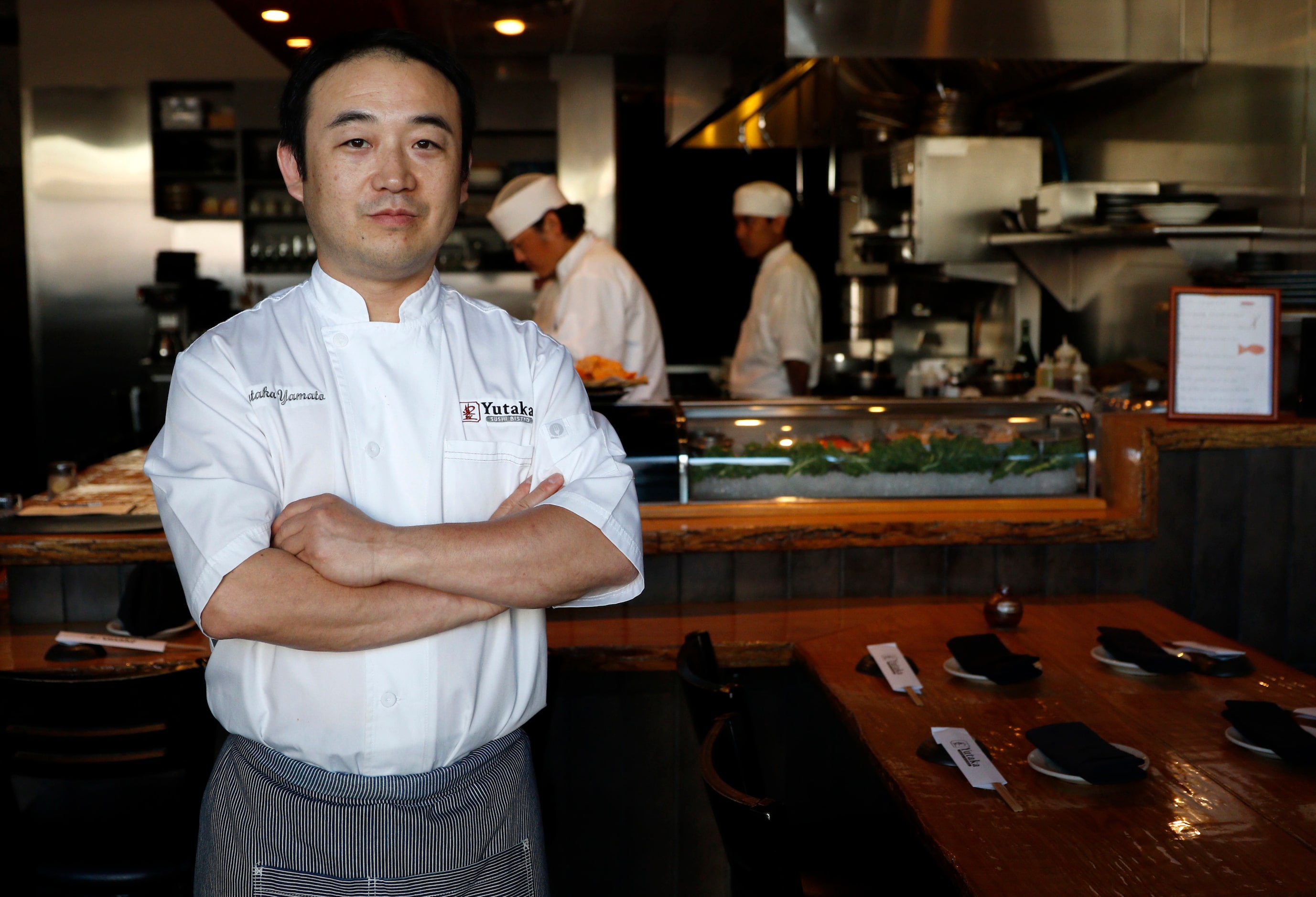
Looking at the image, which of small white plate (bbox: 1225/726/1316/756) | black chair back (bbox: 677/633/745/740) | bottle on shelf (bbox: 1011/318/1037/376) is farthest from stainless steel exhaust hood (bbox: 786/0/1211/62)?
small white plate (bbox: 1225/726/1316/756)

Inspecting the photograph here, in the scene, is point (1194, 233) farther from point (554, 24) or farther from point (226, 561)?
point (226, 561)

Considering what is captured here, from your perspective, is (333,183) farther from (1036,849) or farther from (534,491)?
(1036,849)

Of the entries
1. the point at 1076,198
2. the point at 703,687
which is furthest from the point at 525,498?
the point at 1076,198

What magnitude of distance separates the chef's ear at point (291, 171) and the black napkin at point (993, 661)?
4.26ft

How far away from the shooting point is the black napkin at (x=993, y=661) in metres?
1.90

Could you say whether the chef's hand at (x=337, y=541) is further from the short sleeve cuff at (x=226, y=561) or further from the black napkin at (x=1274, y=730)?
the black napkin at (x=1274, y=730)

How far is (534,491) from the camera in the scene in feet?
4.58

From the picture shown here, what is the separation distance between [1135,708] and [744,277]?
20.5 ft

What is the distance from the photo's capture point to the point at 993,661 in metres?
1.93

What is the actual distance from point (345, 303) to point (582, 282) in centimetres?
289

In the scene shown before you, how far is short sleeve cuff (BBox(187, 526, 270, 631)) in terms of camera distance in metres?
1.23

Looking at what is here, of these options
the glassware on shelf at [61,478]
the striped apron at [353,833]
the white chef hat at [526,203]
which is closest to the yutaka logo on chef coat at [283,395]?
the striped apron at [353,833]

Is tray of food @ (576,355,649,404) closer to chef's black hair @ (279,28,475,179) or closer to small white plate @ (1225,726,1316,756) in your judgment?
chef's black hair @ (279,28,475,179)

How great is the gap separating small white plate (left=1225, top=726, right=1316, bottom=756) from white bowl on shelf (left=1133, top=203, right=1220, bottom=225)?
2791 millimetres
